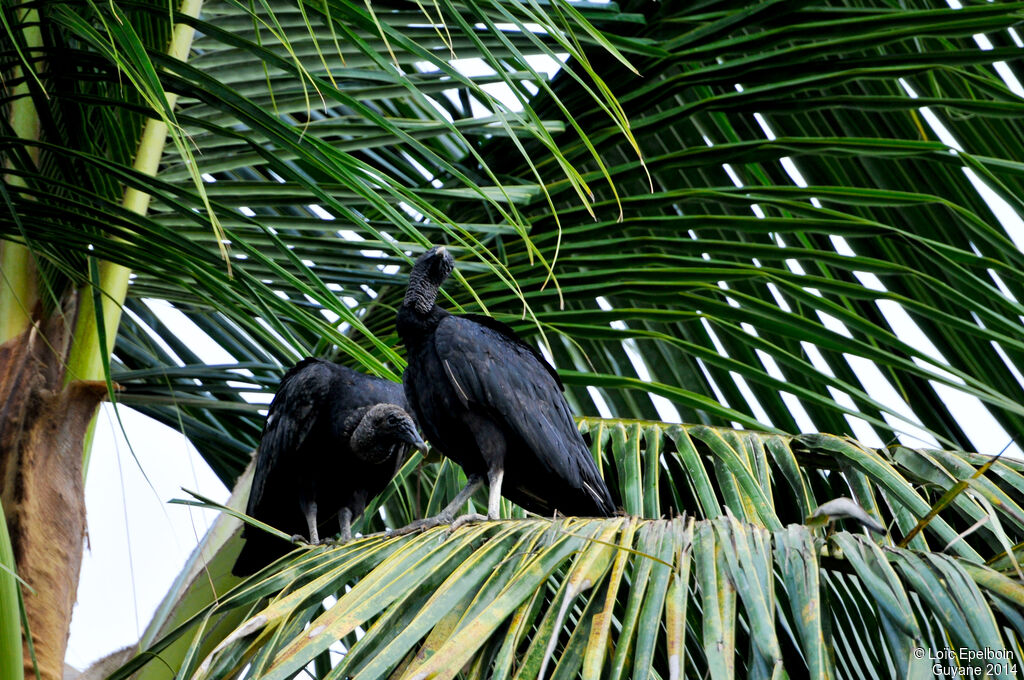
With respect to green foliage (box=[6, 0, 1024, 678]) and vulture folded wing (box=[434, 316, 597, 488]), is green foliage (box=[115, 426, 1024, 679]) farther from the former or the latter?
vulture folded wing (box=[434, 316, 597, 488])

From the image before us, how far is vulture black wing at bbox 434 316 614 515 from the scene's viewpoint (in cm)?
289

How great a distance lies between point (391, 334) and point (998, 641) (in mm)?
2460

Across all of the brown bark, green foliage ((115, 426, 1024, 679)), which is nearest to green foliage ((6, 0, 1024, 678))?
green foliage ((115, 426, 1024, 679))

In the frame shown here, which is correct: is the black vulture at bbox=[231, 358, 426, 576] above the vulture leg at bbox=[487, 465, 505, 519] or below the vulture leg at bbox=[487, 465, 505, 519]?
above

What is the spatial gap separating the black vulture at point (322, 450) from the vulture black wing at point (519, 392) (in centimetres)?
31

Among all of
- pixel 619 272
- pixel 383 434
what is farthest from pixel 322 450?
pixel 619 272

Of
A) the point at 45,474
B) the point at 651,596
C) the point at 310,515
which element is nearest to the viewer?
the point at 651,596

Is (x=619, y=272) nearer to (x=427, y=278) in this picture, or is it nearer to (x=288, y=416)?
(x=427, y=278)

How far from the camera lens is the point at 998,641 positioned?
1.41 m

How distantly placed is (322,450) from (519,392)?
2.89 feet

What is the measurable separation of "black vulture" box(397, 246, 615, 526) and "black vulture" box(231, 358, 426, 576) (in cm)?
19

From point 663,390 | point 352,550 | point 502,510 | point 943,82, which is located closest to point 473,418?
point 502,510

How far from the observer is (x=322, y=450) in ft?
11.9

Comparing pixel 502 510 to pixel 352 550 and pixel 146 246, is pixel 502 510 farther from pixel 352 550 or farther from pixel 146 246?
pixel 146 246
